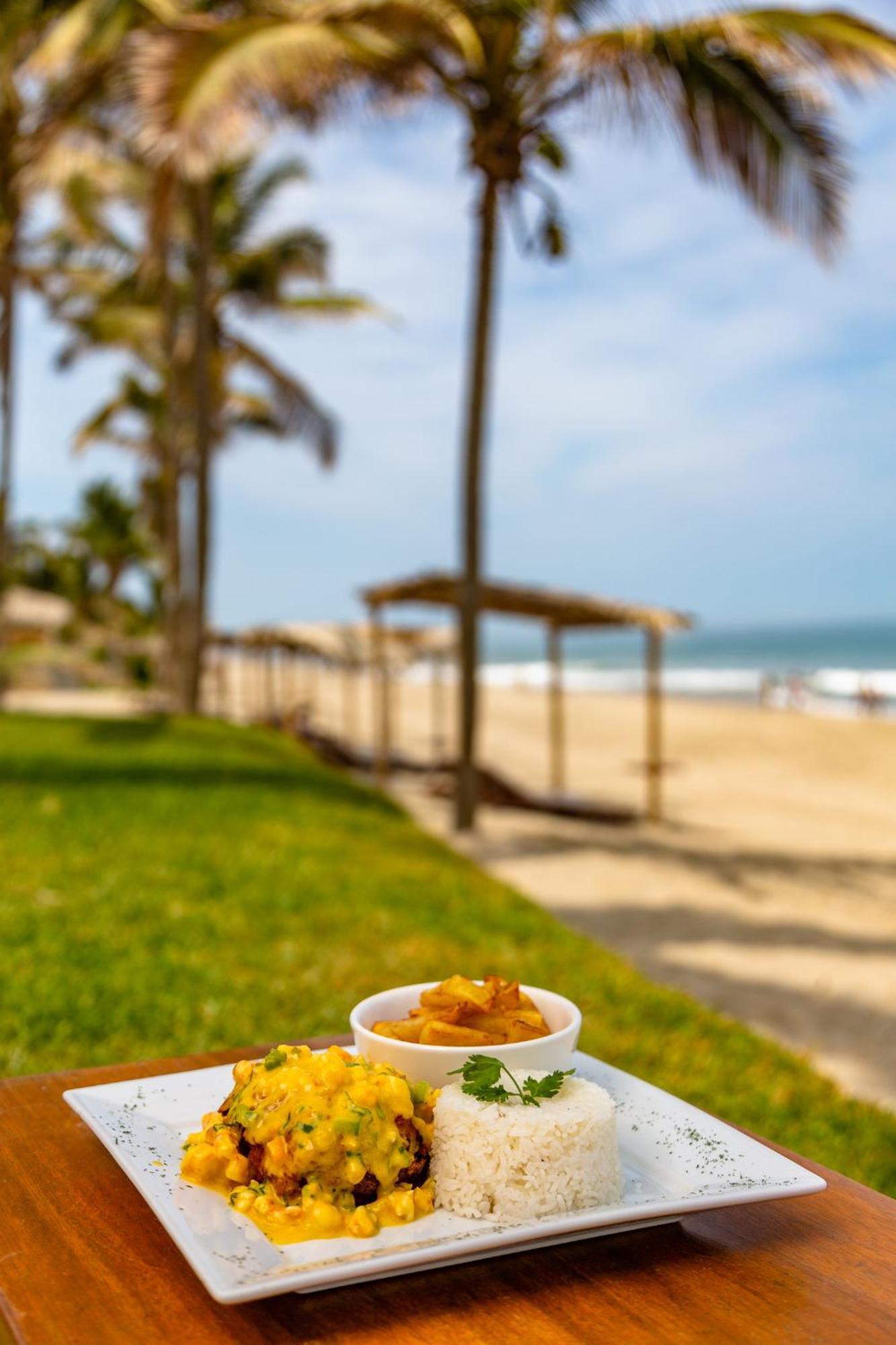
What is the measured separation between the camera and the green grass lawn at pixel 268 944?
14.8 feet

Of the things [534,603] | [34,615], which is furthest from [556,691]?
[34,615]

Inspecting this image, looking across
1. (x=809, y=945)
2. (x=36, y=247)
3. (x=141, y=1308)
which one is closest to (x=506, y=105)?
(x=809, y=945)

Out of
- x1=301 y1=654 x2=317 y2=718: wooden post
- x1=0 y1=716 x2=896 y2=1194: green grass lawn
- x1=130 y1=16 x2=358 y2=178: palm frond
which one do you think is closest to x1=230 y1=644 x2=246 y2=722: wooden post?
x1=301 y1=654 x2=317 y2=718: wooden post

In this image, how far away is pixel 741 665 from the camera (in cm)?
8000

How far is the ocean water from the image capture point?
50.9 meters

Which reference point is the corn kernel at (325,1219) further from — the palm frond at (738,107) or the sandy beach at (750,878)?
the palm frond at (738,107)

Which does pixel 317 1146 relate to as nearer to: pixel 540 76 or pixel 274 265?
pixel 540 76

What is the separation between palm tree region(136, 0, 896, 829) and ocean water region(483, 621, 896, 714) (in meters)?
26.7

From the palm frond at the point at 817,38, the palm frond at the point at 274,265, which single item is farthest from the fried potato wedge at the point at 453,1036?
the palm frond at the point at 274,265

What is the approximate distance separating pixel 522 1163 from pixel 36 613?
1464 inches

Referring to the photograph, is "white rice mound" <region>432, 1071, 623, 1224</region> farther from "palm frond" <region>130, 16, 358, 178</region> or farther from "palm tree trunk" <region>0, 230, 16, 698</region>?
"palm tree trunk" <region>0, 230, 16, 698</region>

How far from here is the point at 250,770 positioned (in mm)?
11078

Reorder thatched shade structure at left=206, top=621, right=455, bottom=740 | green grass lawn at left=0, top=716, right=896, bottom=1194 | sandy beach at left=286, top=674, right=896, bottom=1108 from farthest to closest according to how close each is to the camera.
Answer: thatched shade structure at left=206, top=621, right=455, bottom=740, sandy beach at left=286, top=674, right=896, bottom=1108, green grass lawn at left=0, top=716, right=896, bottom=1194

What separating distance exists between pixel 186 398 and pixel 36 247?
4.79m
